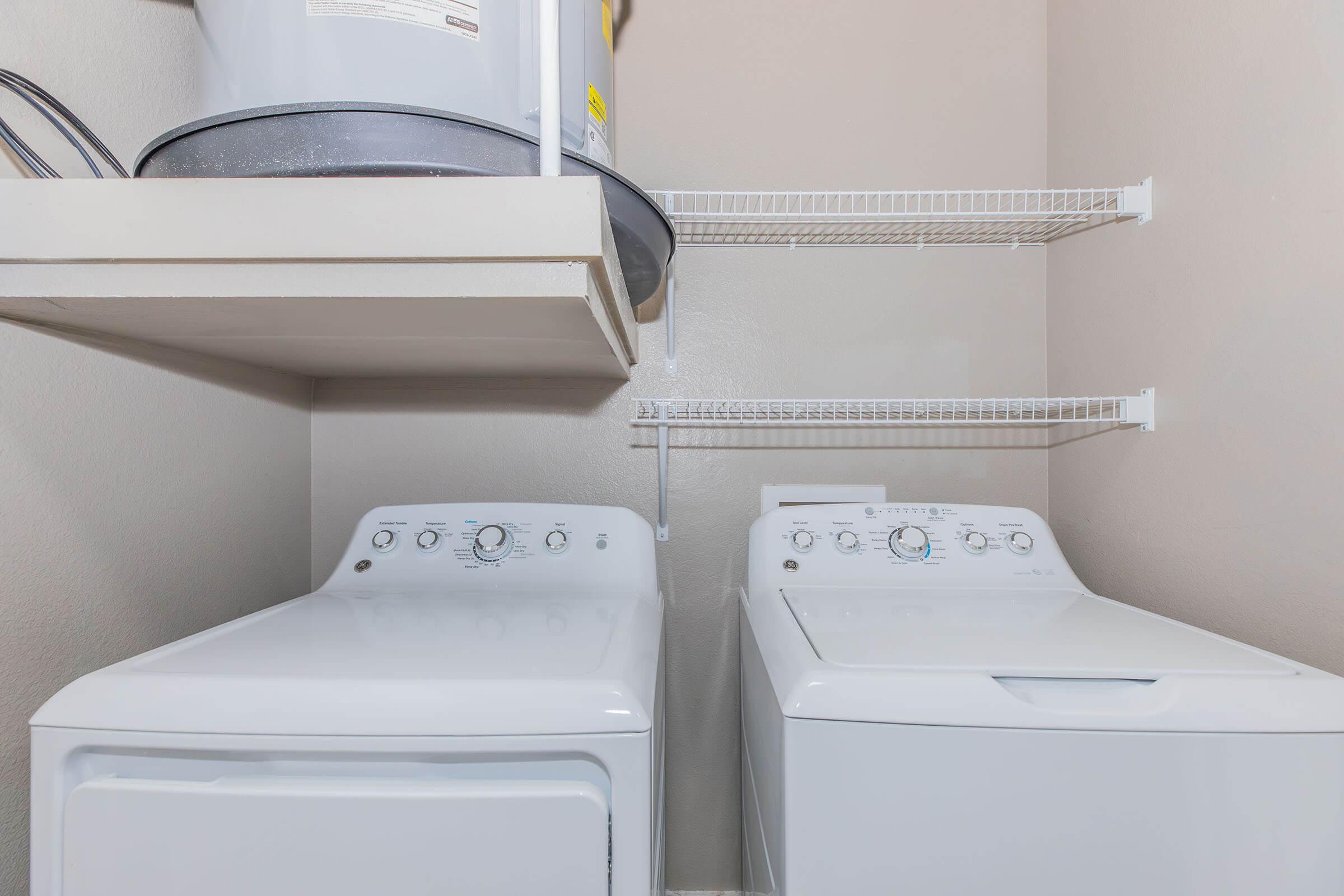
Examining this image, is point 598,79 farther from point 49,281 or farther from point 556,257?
point 49,281

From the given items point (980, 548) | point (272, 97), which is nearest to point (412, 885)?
point (272, 97)

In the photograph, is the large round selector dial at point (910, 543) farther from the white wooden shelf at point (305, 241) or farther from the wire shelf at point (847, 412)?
the white wooden shelf at point (305, 241)

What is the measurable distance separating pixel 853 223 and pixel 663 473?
68cm

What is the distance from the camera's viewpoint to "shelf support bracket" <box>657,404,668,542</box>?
1.33 metres

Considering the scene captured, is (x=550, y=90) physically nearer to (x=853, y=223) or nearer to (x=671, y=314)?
Answer: (x=671, y=314)

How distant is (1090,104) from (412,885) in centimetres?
165

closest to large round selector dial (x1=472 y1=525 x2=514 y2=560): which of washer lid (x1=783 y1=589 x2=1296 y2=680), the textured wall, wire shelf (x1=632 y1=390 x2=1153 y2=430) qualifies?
the textured wall

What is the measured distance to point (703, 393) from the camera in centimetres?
139

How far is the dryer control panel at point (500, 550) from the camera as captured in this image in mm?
1092

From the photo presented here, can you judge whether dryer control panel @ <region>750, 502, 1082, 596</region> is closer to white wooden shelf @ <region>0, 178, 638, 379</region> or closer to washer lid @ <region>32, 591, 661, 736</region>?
washer lid @ <region>32, 591, 661, 736</region>

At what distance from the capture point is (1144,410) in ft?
3.59

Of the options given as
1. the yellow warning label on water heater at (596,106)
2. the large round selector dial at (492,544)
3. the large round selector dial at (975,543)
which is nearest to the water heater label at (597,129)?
the yellow warning label on water heater at (596,106)

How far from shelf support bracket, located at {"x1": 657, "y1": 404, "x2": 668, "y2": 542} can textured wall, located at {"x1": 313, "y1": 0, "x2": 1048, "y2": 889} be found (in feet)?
0.08

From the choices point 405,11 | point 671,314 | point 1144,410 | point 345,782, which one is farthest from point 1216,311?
point 345,782
